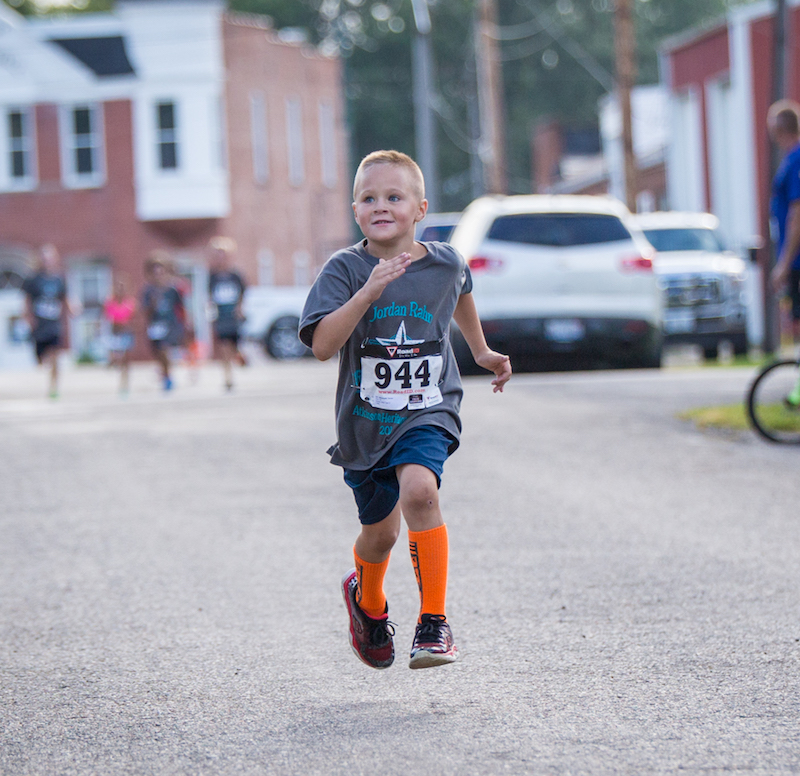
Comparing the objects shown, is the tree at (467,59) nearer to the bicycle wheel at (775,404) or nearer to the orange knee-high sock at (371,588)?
the bicycle wheel at (775,404)

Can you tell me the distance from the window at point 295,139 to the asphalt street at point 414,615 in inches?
1191

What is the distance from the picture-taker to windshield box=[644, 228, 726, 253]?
20.3 metres

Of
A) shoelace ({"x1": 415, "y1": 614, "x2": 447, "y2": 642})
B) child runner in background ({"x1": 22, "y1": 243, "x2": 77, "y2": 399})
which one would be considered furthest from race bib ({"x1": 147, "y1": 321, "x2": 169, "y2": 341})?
shoelace ({"x1": 415, "y1": 614, "x2": 447, "y2": 642})

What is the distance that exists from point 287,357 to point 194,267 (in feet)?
34.0

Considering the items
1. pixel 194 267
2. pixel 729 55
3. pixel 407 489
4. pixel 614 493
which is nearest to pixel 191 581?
pixel 407 489

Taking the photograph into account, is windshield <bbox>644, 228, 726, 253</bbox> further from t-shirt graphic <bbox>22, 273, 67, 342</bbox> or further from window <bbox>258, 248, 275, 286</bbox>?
window <bbox>258, 248, 275, 286</bbox>

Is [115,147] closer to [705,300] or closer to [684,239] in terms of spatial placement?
[684,239]

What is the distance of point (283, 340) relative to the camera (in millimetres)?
27719

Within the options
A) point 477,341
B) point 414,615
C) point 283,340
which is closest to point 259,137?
point 283,340

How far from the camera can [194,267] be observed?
123ft

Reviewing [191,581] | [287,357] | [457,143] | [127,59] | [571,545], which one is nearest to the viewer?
[191,581]

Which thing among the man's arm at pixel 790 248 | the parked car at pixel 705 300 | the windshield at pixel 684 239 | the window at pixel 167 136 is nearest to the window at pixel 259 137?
the window at pixel 167 136

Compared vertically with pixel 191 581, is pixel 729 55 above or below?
above

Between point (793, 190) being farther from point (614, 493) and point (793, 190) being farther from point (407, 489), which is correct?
point (407, 489)
